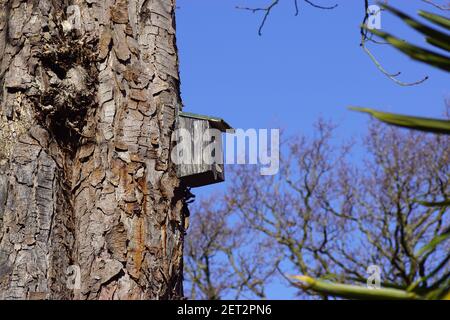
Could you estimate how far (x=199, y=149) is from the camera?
298 cm

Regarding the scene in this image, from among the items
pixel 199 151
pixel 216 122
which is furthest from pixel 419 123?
pixel 216 122

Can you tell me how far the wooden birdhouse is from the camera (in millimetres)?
2710

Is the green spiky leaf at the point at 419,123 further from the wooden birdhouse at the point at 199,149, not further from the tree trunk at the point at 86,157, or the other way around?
the wooden birdhouse at the point at 199,149

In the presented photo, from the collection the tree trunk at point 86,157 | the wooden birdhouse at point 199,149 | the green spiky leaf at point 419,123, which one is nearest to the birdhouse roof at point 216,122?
the wooden birdhouse at point 199,149

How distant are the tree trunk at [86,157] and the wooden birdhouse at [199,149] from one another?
0.33 feet

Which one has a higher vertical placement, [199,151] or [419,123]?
[199,151]

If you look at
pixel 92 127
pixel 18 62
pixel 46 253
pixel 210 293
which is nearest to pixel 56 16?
pixel 18 62

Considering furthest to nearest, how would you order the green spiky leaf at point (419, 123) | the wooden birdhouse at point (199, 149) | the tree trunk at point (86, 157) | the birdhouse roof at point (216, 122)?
the birdhouse roof at point (216, 122) < the wooden birdhouse at point (199, 149) < the tree trunk at point (86, 157) < the green spiky leaf at point (419, 123)

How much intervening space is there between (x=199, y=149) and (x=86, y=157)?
2.10 ft

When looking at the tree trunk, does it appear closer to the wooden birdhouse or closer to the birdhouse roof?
the wooden birdhouse

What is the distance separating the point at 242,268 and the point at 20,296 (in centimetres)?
1159

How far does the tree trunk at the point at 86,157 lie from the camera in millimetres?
2275

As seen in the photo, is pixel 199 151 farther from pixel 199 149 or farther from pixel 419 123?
pixel 419 123
